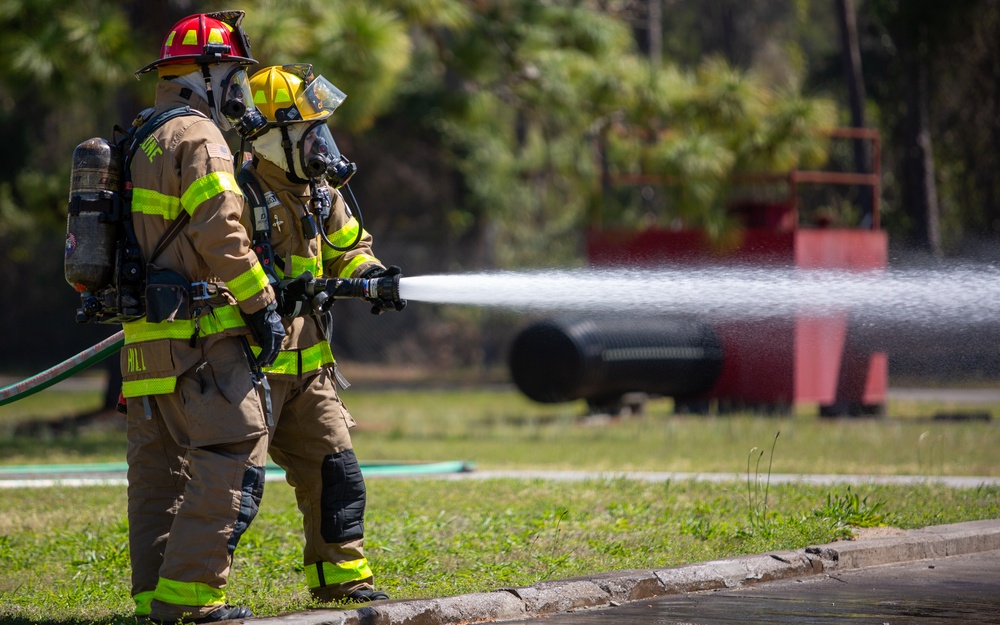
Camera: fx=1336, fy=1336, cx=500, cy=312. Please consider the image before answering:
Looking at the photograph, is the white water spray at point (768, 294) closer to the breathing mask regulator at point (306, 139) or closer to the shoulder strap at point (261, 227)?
the breathing mask regulator at point (306, 139)

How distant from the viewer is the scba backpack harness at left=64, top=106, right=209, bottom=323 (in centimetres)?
486

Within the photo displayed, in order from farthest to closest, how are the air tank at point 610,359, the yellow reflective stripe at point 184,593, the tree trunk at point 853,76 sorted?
the tree trunk at point 853,76 → the air tank at point 610,359 → the yellow reflective stripe at point 184,593

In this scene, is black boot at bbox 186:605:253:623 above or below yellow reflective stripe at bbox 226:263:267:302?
below

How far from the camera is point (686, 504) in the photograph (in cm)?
779

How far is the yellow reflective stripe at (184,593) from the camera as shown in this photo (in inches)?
186

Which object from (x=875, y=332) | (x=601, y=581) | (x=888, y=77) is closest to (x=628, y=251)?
(x=875, y=332)

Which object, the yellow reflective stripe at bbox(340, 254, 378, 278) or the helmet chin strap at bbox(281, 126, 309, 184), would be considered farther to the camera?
the yellow reflective stripe at bbox(340, 254, 378, 278)

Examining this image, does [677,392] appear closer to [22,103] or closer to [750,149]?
[750,149]

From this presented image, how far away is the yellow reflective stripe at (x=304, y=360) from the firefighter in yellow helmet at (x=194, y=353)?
210mm

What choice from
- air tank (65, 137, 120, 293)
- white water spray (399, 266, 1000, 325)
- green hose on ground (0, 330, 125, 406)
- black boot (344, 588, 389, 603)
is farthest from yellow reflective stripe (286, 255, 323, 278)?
black boot (344, 588, 389, 603)

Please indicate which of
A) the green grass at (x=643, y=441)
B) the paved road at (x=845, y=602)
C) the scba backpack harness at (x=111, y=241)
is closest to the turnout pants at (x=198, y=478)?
the scba backpack harness at (x=111, y=241)

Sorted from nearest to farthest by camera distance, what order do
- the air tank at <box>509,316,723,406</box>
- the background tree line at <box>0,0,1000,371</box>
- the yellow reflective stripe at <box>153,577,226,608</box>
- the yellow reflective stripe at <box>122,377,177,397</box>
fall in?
the yellow reflective stripe at <box>153,577,226,608</box> → the yellow reflective stripe at <box>122,377,177,397</box> → the background tree line at <box>0,0,1000,371</box> → the air tank at <box>509,316,723,406</box>

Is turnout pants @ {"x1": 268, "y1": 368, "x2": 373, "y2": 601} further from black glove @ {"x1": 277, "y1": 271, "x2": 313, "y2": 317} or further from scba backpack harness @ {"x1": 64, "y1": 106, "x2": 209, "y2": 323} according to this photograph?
scba backpack harness @ {"x1": 64, "y1": 106, "x2": 209, "y2": 323}

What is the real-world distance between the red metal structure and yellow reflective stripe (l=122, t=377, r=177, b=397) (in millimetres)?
11020
